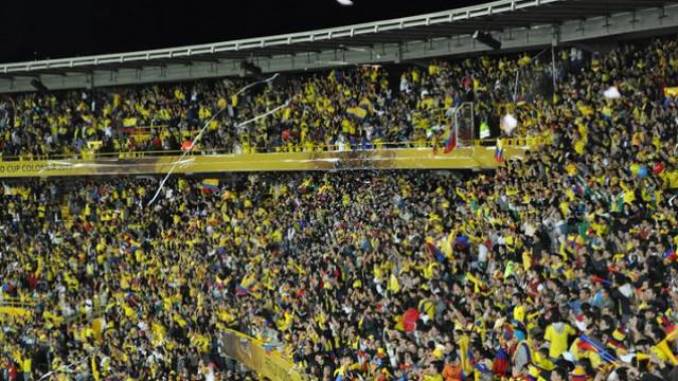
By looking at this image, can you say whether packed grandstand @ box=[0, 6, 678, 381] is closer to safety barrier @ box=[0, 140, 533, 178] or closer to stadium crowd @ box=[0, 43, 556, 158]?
stadium crowd @ box=[0, 43, 556, 158]

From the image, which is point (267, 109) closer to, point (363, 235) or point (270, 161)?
point (270, 161)

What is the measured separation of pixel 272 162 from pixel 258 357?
24.1 ft

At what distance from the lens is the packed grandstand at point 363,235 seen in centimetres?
1064

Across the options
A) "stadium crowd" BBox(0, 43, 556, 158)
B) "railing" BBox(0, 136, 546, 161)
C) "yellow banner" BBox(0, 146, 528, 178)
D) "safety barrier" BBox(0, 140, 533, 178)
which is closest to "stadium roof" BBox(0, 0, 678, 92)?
"stadium crowd" BBox(0, 43, 556, 158)

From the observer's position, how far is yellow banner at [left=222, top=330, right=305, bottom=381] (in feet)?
48.4

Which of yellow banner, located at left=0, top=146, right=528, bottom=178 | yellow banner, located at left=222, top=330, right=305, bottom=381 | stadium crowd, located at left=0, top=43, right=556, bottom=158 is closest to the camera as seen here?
yellow banner, located at left=222, top=330, right=305, bottom=381

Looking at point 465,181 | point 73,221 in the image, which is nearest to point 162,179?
point 73,221

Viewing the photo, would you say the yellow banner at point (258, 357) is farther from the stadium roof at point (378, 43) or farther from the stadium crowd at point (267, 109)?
the stadium roof at point (378, 43)

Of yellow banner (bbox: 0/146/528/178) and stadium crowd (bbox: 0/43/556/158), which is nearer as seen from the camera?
yellow banner (bbox: 0/146/528/178)

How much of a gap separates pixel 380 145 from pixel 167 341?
5.66 meters

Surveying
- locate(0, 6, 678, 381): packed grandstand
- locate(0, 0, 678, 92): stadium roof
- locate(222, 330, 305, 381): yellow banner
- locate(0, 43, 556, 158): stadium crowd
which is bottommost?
locate(222, 330, 305, 381): yellow banner

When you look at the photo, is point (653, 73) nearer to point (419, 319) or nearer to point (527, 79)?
point (527, 79)

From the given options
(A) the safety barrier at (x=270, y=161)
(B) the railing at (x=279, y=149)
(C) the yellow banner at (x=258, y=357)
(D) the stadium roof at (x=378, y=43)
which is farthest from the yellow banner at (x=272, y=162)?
(C) the yellow banner at (x=258, y=357)

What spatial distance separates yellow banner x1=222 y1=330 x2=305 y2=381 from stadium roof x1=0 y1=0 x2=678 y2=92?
7.12m
